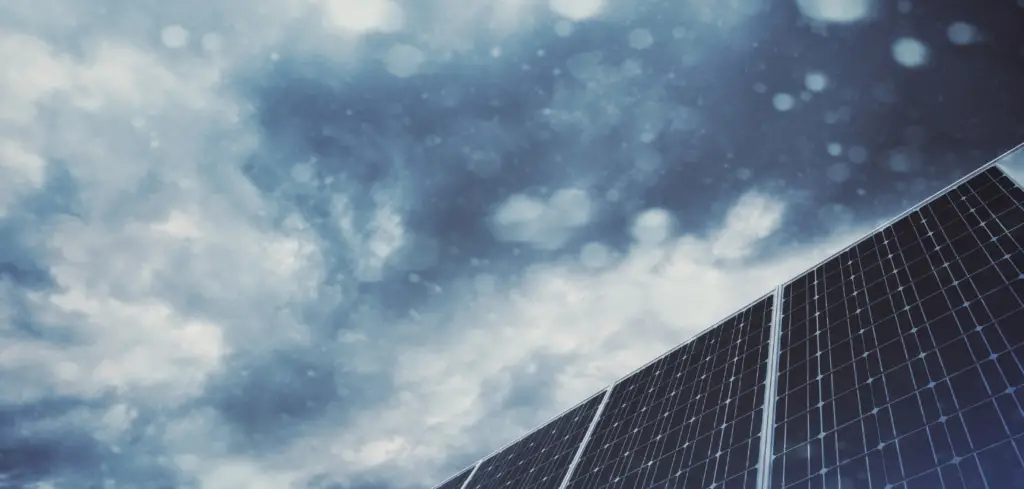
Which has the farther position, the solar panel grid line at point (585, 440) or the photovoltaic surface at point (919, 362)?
the solar panel grid line at point (585, 440)

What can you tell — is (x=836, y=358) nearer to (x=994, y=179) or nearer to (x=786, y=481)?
(x=786, y=481)

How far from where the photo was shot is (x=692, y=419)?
17.6 meters

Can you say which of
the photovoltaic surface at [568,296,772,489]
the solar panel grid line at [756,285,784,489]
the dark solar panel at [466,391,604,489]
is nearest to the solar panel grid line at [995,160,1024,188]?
the solar panel grid line at [756,285,784,489]

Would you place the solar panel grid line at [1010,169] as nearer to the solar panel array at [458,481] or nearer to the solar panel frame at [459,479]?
the solar panel frame at [459,479]

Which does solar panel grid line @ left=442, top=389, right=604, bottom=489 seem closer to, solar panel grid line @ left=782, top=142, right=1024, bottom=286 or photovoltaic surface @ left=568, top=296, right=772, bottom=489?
photovoltaic surface @ left=568, top=296, right=772, bottom=489

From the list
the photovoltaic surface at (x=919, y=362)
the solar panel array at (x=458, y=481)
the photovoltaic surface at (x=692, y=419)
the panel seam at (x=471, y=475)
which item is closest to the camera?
the photovoltaic surface at (x=919, y=362)

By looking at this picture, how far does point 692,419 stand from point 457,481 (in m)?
17.7

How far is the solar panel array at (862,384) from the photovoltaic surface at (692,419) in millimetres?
64

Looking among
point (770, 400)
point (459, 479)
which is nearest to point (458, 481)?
point (459, 479)

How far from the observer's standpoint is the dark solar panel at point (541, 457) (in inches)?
861

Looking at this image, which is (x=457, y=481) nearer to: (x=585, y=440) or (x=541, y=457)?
(x=541, y=457)

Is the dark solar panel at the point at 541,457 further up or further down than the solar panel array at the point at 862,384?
further up

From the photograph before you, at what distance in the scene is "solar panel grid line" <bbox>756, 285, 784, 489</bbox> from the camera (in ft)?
40.4

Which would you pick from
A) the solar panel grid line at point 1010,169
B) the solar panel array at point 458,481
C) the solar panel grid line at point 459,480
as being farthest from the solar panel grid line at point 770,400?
the solar panel array at point 458,481
